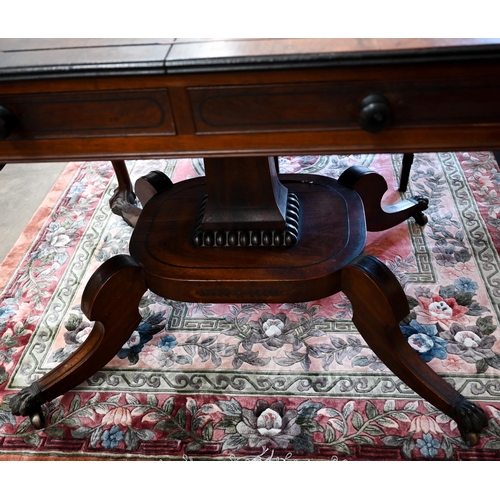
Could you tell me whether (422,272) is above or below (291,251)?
below

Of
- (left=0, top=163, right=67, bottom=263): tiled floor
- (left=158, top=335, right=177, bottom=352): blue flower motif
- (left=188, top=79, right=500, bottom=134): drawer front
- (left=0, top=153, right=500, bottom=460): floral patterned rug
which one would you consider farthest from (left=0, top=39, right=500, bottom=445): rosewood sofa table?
(left=0, top=163, right=67, bottom=263): tiled floor

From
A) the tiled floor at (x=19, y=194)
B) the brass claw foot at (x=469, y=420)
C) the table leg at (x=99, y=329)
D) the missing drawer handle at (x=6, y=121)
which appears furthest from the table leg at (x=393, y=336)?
the tiled floor at (x=19, y=194)

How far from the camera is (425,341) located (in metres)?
1.00

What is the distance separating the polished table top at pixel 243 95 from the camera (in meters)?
0.56

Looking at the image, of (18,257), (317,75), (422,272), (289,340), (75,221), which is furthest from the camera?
(75,221)

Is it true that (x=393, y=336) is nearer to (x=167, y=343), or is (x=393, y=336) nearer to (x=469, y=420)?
(x=469, y=420)

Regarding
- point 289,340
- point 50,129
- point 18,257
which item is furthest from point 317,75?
point 18,257

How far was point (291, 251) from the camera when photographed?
2.94 feet

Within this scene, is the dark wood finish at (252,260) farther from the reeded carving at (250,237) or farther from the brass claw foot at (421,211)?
the brass claw foot at (421,211)

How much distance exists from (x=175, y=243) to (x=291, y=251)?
20cm

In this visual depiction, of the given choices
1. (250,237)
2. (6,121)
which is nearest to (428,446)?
(250,237)

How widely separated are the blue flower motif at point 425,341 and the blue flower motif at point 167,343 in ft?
1.47

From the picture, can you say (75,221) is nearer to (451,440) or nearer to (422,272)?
(422,272)

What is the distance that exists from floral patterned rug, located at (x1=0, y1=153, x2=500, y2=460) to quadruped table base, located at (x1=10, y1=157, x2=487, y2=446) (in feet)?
0.19
